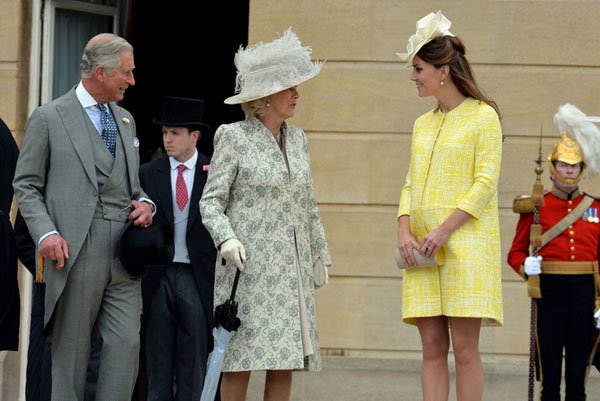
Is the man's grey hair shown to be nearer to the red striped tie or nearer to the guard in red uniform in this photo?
the red striped tie

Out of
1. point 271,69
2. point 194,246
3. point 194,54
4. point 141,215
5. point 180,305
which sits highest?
point 194,54

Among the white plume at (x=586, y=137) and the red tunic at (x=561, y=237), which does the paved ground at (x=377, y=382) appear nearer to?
the red tunic at (x=561, y=237)

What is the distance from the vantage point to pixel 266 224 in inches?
196

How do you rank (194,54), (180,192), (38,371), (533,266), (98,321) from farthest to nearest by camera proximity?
(194,54)
(180,192)
(533,266)
(38,371)
(98,321)

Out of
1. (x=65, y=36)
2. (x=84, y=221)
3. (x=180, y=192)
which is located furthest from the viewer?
(x=65, y=36)

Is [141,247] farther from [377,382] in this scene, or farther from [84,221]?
[377,382]

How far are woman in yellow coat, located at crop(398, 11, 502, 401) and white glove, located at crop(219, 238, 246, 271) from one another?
0.85 meters

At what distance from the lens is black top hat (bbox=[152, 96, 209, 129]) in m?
6.55

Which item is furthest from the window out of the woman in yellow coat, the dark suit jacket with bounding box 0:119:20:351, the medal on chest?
the medal on chest

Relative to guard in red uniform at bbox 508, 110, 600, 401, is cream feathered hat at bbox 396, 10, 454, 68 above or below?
above

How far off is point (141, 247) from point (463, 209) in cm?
162

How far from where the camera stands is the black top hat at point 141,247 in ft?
16.0

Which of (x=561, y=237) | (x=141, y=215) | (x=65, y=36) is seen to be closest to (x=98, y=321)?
(x=141, y=215)

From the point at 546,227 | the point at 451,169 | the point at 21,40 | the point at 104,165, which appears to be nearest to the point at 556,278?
the point at 546,227
